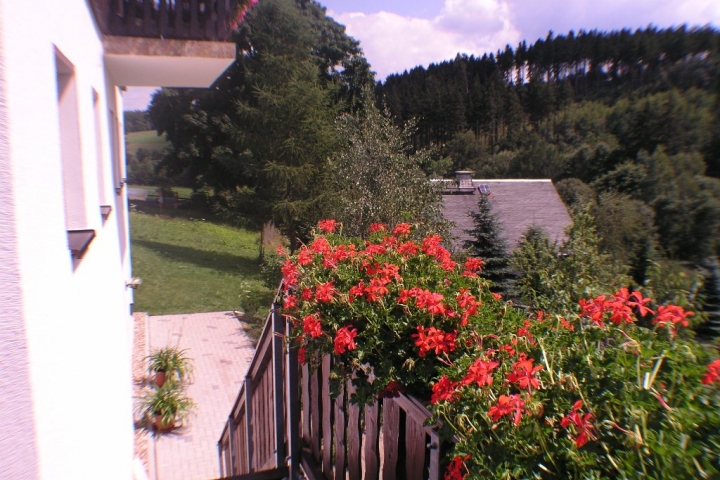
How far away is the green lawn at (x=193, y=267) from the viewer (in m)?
13.8

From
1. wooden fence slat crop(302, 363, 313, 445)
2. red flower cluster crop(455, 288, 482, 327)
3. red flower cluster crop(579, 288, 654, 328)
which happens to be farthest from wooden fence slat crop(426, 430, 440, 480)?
wooden fence slat crop(302, 363, 313, 445)

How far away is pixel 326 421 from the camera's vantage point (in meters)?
2.35

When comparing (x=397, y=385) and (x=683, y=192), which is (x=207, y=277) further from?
(x=683, y=192)

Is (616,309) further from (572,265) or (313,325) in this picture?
(572,265)

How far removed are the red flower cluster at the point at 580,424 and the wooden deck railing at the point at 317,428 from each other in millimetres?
429

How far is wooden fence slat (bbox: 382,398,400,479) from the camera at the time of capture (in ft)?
5.44

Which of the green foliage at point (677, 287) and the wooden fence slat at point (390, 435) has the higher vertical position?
the green foliage at point (677, 287)

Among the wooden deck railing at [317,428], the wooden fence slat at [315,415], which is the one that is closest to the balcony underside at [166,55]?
the wooden deck railing at [317,428]

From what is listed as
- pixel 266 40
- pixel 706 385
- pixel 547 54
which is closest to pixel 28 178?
pixel 706 385

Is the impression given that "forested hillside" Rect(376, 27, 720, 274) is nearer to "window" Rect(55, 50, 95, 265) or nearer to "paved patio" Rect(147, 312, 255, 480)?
"paved patio" Rect(147, 312, 255, 480)

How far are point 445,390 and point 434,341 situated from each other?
0.25 m

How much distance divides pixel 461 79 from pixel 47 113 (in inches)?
1457

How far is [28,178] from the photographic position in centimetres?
138

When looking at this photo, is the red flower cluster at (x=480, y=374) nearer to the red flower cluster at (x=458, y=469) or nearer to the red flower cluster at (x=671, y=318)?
the red flower cluster at (x=458, y=469)
